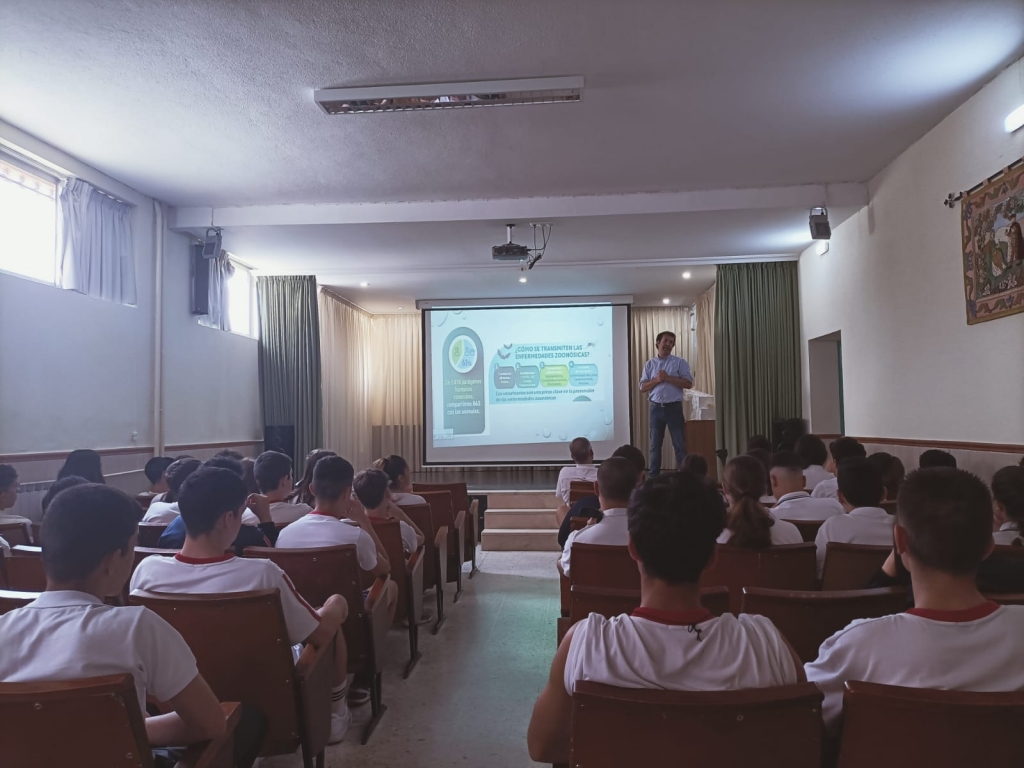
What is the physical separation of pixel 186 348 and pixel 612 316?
5.19 m

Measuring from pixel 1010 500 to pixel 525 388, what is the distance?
22.4ft

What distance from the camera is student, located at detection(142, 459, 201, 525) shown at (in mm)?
3012

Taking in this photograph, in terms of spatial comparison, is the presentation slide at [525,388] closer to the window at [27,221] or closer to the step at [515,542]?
the step at [515,542]

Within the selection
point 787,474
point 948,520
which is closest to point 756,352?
point 787,474

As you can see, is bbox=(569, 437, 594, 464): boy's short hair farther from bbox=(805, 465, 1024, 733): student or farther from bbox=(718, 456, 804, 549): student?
bbox=(805, 465, 1024, 733): student

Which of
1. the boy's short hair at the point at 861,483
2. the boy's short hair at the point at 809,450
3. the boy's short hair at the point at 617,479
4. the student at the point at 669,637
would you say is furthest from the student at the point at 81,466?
the boy's short hair at the point at 809,450

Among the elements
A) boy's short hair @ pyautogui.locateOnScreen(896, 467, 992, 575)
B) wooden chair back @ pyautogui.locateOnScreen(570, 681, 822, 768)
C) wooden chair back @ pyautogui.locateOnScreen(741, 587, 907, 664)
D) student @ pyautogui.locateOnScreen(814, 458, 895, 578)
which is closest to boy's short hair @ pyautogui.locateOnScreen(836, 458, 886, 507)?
student @ pyautogui.locateOnScreen(814, 458, 895, 578)

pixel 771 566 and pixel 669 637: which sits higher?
pixel 669 637

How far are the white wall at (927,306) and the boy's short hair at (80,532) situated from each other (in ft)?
14.2

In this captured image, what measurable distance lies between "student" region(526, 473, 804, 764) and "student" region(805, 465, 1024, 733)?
12cm

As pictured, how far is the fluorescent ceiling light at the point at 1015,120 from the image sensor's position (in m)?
3.70

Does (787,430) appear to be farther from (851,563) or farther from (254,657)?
(254,657)

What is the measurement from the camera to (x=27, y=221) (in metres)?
4.63

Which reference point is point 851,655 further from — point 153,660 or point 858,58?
point 858,58
